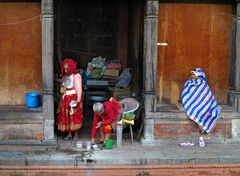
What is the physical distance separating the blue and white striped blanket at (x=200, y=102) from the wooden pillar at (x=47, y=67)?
2757 millimetres

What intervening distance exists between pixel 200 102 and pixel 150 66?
4.25 ft

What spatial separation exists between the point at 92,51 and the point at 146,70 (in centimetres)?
320

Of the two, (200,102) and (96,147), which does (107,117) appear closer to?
(96,147)

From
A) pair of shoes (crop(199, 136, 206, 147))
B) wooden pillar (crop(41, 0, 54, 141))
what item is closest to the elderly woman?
wooden pillar (crop(41, 0, 54, 141))

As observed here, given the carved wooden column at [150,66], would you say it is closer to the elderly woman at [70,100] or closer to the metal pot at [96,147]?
the metal pot at [96,147]

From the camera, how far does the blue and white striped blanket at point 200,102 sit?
1091 centimetres

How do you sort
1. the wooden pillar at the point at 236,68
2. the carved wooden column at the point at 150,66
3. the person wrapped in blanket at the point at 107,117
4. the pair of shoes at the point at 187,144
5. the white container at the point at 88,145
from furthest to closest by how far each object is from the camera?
the wooden pillar at the point at 236,68, the pair of shoes at the point at 187,144, the carved wooden column at the point at 150,66, the person wrapped in blanket at the point at 107,117, the white container at the point at 88,145

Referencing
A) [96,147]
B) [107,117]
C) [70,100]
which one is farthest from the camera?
[70,100]

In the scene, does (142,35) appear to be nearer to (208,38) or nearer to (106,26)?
(208,38)

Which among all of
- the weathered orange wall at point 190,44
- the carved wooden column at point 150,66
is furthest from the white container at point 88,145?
the weathered orange wall at point 190,44

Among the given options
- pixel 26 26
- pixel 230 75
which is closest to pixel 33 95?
pixel 26 26

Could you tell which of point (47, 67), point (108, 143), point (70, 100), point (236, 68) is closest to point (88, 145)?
point (108, 143)

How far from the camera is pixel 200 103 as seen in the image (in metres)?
11.0

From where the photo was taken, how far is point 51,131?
10.8 m
